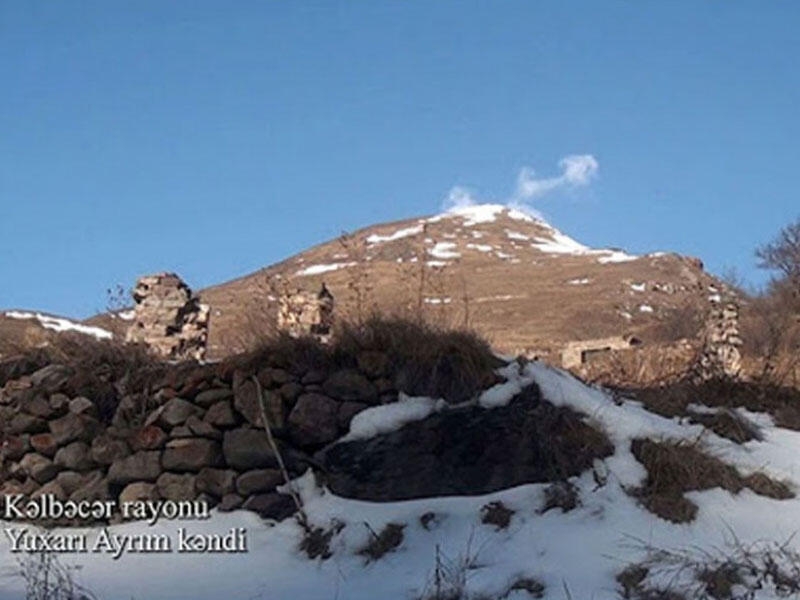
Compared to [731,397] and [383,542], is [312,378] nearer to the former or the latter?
[383,542]

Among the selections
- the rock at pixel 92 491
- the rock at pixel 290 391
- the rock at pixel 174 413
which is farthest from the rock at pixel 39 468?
the rock at pixel 290 391

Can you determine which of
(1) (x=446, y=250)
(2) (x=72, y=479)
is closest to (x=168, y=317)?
(2) (x=72, y=479)

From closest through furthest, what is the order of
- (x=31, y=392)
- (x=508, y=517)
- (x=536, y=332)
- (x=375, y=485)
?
(x=508, y=517), (x=375, y=485), (x=31, y=392), (x=536, y=332)

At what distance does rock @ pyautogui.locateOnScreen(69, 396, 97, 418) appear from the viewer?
7.21 metres

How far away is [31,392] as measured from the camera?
7.45 meters

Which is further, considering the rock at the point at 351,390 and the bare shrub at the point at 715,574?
the rock at the point at 351,390

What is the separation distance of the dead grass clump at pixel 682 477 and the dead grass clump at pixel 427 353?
1.18 metres

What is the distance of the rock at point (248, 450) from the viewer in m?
6.60

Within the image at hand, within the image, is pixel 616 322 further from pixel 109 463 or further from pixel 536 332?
pixel 109 463

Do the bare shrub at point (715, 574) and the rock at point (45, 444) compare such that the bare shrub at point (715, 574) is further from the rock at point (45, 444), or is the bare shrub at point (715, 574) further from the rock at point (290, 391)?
the rock at point (45, 444)

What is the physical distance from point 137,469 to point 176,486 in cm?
32

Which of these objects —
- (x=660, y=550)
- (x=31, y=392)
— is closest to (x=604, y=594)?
(x=660, y=550)

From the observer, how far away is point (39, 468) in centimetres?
705

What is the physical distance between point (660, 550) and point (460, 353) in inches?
86.7
